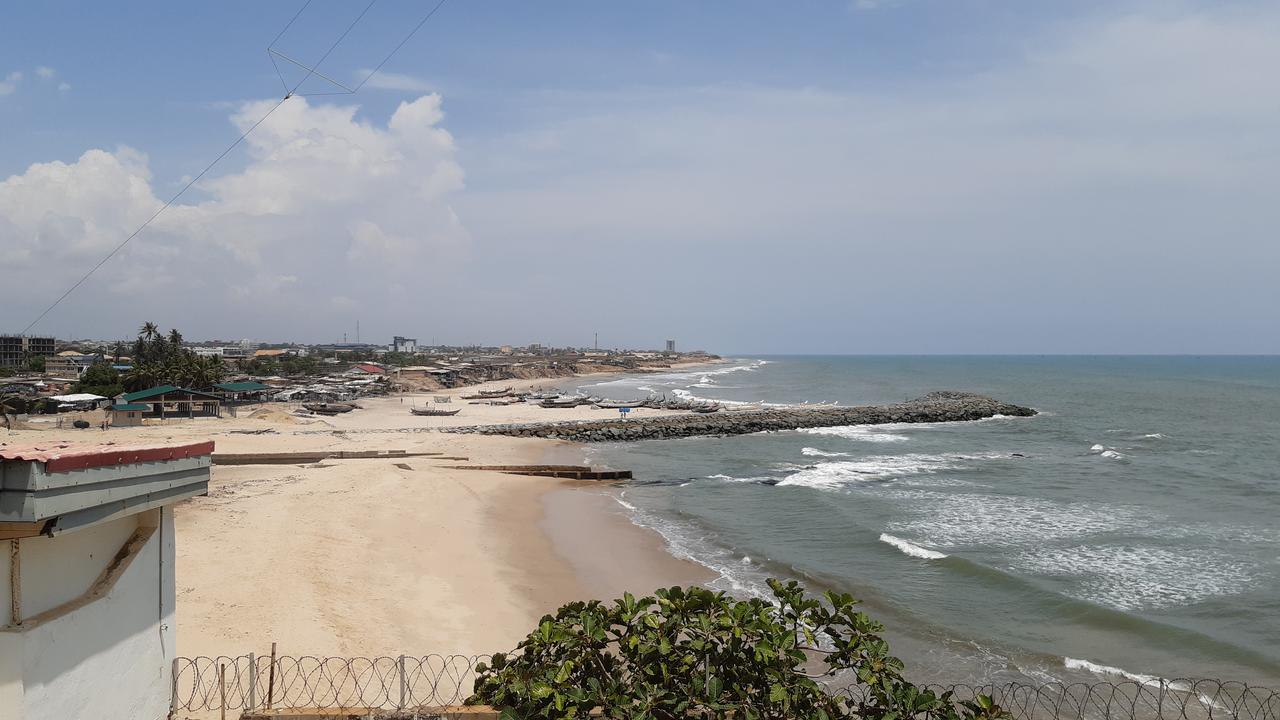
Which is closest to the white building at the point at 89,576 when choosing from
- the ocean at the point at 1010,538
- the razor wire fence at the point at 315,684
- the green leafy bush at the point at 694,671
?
the razor wire fence at the point at 315,684

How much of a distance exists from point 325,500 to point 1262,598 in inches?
953

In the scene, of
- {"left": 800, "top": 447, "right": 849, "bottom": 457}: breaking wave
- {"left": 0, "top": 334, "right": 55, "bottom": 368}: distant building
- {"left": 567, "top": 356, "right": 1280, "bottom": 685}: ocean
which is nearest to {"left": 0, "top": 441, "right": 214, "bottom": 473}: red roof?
{"left": 567, "top": 356, "right": 1280, "bottom": 685}: ocean

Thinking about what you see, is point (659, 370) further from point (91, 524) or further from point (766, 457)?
point (91, 524)

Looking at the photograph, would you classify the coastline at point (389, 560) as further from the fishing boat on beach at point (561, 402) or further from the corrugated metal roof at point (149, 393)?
the fishing boat on beach at point (561, 402)

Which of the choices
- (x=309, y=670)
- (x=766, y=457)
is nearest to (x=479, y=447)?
(x=766, y=457)

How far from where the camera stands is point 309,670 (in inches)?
435

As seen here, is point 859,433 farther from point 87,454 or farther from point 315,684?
point 87,454

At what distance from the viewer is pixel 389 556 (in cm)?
1834

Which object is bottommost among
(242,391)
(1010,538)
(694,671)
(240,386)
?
(1010,538)

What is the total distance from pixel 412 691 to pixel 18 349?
11641 cm

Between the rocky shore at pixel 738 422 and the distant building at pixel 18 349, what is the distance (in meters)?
68.5

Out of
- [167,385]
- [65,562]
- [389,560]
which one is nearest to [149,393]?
[167,385]

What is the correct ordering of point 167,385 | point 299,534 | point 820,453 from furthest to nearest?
point 167,385, point 820,453, point 299,534

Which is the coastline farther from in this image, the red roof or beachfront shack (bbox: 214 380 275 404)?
beachfront shack (bbox: 214 380 275 404)
